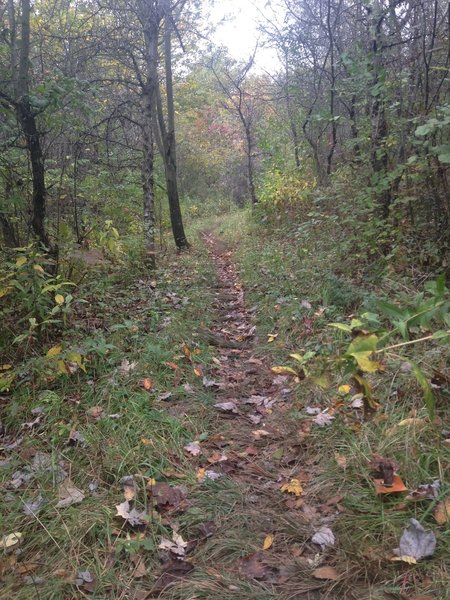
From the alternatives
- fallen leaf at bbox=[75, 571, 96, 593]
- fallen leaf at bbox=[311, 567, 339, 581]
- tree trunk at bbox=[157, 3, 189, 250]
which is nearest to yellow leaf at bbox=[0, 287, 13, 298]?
fallen leaf at bbox=[75, 571, 96, 593]

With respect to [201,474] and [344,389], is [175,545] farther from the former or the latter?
[344,389]

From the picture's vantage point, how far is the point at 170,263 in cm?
982

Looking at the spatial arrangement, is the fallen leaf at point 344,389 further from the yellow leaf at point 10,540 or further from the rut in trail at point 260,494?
the yellow leaf at point 10,540

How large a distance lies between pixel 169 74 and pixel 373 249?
909 cm

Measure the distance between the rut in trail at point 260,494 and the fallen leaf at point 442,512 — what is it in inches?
21.8

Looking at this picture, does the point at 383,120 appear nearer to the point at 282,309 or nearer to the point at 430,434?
the point at 282,309

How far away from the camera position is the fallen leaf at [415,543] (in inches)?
81.2

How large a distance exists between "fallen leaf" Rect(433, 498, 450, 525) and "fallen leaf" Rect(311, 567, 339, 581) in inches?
21.7

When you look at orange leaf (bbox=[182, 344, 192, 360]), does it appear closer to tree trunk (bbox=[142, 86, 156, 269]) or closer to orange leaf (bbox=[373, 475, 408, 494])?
orange leaf (bbox=[373, 475, 408, 494])

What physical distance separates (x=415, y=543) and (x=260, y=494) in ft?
3.05

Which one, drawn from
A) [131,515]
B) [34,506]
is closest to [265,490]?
[131,515]

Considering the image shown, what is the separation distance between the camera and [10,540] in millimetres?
2396

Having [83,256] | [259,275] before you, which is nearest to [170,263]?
Answer: [259,275]

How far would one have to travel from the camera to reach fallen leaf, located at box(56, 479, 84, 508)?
2627 mm
